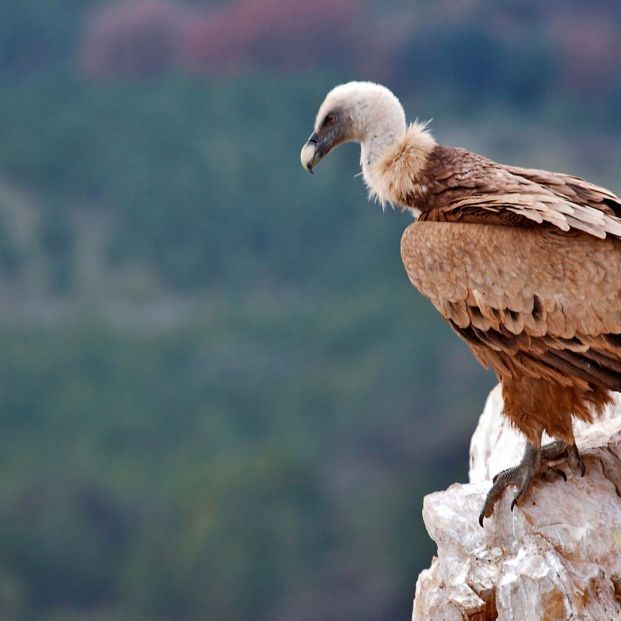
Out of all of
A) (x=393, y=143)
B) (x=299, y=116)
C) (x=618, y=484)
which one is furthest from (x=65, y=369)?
(x=618, y=484)

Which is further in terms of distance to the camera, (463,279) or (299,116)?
(299,116)

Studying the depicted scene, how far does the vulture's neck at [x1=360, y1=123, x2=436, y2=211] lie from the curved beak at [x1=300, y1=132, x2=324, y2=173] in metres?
0.23

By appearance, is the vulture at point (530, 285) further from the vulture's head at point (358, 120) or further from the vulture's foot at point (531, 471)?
the vulture's head at point (358, 120)

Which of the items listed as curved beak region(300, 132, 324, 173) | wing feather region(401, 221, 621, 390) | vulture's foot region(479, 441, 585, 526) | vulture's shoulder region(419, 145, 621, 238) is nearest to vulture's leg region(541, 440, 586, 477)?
vulture's foot region(479, 441, 585, 526)

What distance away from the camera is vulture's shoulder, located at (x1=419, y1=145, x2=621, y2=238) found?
13.9ft

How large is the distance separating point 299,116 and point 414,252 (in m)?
8.20

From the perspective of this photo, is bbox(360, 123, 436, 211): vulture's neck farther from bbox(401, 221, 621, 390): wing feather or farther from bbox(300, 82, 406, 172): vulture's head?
bbox(401, 221, 621, 390): wing feather

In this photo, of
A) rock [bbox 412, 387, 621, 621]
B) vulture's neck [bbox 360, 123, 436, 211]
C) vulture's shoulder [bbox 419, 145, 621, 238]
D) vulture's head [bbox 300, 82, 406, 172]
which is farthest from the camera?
vulture's head [bbox 300, 82, 406, 172]

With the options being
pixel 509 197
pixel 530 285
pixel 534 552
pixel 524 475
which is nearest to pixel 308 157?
pixel 509 197

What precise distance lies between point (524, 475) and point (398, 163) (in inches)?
61.9

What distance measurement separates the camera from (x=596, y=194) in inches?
181

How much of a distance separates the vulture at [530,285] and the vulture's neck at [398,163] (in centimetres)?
7

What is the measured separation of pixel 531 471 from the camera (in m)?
4.43

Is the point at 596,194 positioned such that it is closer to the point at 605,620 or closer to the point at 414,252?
the point at 414,252
